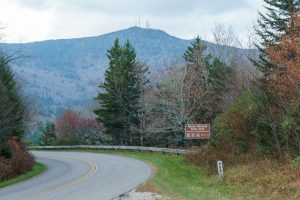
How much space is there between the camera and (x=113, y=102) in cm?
5734

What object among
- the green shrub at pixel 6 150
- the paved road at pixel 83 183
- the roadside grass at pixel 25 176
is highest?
the green shrub at pixel 6 150

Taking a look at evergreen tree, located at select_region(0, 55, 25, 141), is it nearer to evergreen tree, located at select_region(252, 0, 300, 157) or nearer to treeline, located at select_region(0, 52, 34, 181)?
treeline, located at select_region(0, 52, 34, 181)

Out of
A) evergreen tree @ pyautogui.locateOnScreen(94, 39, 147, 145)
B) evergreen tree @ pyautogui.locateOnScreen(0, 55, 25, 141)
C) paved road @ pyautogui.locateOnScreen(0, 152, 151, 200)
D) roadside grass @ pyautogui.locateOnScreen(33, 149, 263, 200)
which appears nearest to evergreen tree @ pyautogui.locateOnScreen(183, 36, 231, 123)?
evergreen tree @ pyautogui.locateOnScreen(94, 39, 147, 145)

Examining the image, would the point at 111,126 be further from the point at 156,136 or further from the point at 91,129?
the point at 91,129

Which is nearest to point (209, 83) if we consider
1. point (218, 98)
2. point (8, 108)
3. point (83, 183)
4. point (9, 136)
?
point (218, 98)

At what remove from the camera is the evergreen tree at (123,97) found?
2237 inches

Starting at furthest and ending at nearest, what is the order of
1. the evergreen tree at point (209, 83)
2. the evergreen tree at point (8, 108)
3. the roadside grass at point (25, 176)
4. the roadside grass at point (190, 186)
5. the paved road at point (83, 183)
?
the evergreen tree at point (209, 83), the evergreen tree at point (8, 108), the roadside grass at point (25, 176), the paved road at point (83, 183), the roadside grass at point (190, 186)

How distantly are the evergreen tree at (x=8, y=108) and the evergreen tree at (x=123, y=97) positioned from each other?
15.7 m

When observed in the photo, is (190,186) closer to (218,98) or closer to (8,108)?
(8,108)

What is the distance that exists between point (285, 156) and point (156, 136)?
105 ft

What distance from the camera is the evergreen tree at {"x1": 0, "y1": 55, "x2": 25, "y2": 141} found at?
34.8 meters

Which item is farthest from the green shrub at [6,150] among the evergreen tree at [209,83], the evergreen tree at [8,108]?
the evergreen tree at [209,83]

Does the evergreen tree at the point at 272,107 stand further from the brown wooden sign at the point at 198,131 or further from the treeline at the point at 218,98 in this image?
the brown wooden sign at the point at 198,131

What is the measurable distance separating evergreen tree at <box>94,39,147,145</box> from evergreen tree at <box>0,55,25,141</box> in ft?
51.6
